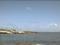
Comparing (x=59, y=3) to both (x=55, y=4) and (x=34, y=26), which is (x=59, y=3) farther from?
(x=34, y=26)

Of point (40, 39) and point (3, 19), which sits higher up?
point (3, 19)

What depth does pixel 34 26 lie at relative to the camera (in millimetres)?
2588

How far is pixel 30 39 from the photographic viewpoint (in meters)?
2.54

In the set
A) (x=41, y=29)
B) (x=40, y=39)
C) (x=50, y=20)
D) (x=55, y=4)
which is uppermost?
(x=55, y=4)

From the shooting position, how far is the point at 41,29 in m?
2.55

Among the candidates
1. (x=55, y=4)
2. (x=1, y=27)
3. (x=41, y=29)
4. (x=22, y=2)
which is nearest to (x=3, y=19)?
(x=1, y=27)

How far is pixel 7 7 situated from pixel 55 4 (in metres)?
0.93

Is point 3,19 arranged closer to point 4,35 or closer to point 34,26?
point 4,35

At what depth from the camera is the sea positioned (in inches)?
99.7

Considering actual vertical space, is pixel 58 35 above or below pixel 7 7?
below

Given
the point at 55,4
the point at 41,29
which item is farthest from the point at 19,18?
the point at 55,4

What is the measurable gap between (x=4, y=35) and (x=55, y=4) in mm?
1129

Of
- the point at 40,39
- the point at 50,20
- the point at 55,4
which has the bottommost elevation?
the point at 40,39

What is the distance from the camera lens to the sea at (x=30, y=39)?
2.53 m
